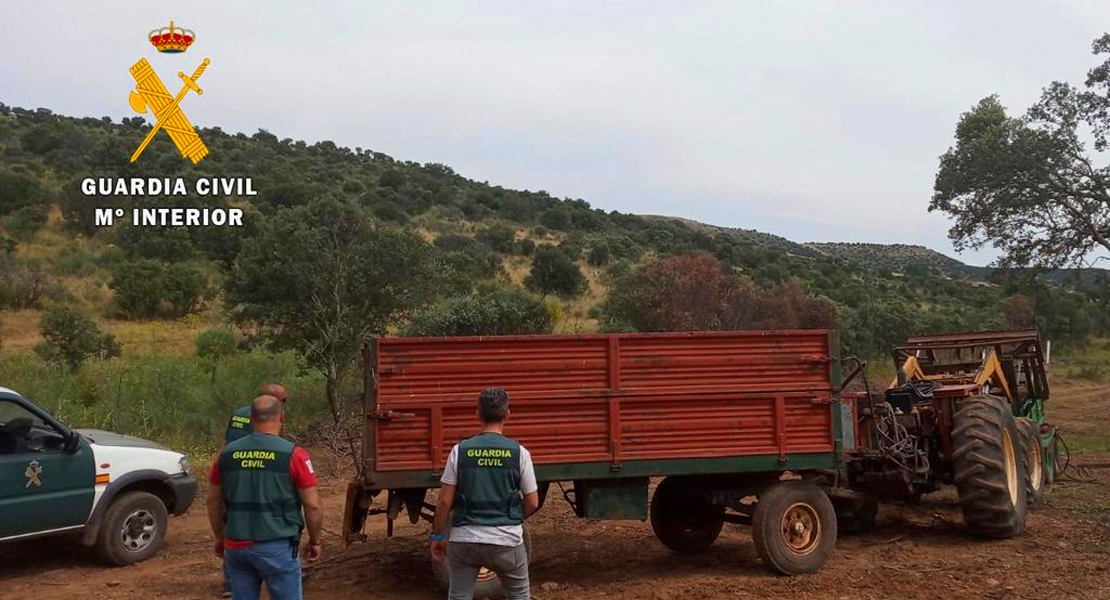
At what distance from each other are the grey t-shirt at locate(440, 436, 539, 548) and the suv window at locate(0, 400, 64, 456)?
4767 millimetres

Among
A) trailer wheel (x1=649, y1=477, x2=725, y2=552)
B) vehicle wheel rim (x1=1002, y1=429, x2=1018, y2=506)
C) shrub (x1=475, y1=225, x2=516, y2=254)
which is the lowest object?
trailer wheel (x1=649, y1=477, x2=725, y2=552)

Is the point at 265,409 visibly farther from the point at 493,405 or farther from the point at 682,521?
the point at 682,521

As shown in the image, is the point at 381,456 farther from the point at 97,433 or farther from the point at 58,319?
the point at 58,319

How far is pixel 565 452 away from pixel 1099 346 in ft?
132

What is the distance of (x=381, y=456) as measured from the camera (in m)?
6.68

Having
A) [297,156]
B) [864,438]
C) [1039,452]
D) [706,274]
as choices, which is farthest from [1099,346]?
[297,156]

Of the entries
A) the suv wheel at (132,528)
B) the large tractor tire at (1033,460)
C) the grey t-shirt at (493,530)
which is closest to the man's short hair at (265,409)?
the grey t-shirt at (493,530)

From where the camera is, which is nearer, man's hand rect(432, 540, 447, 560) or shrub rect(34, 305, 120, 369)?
man's hand rect(432, 540, 447, 560)

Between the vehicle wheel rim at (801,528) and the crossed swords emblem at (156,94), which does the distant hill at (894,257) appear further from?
the vehicle wheel rim at (801,528)

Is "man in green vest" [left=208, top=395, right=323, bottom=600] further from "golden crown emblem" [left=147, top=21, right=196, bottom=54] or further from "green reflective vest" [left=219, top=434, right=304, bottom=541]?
"golden crown emblem" [left=147, top=21, right=196, bottom=54]

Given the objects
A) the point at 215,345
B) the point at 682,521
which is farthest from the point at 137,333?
the point at 682,521

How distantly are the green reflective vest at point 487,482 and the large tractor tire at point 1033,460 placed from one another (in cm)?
670

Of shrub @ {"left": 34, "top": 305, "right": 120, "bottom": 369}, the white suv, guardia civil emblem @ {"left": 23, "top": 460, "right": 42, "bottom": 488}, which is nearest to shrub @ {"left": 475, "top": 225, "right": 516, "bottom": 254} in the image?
shrub @ {"left": 34, "top": 305, "right": 120, "bottom": 369}

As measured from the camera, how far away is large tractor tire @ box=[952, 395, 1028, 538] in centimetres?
859
